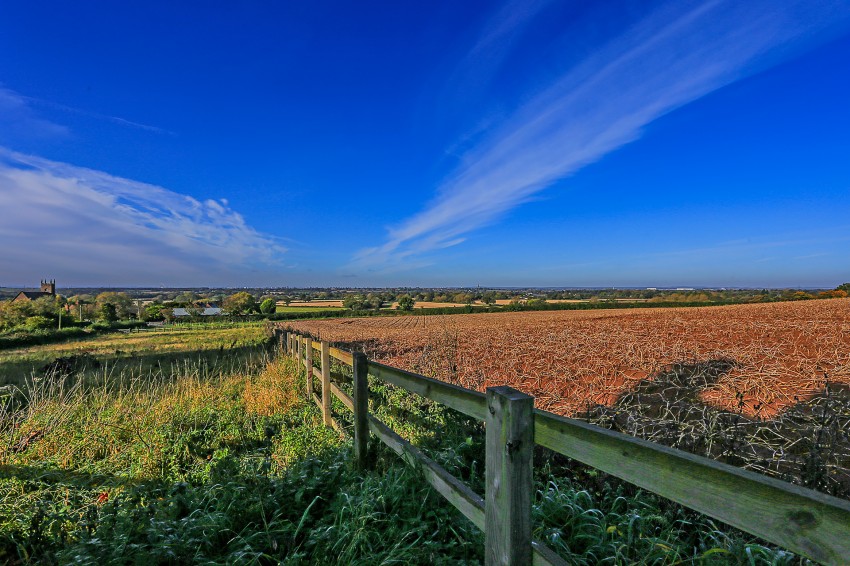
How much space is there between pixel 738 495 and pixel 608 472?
42 cm

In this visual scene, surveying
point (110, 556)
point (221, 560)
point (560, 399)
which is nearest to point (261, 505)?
point (221, 560)

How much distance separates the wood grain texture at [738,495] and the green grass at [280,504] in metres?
1.35

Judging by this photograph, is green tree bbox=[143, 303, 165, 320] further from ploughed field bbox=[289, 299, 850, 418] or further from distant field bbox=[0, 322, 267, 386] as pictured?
ploughed field bbox=[289, 299, 850, 418]

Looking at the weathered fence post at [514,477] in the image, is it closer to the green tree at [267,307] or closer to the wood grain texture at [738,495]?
the wood grain texture at [738,495]

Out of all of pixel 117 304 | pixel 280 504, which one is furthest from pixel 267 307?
pixel 280 504

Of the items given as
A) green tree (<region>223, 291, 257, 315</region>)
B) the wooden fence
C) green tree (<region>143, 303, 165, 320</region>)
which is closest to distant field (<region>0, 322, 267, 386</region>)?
the wooden fence

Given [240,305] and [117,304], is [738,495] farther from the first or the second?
[117,304]

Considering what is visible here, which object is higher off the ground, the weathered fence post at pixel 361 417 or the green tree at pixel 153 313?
→ the weathered fence post at pixel 361 417

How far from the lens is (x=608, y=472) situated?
58.1 inches

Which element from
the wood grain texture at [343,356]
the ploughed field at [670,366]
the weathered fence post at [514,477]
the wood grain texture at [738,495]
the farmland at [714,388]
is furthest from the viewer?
the wood grain texture at [343,356]

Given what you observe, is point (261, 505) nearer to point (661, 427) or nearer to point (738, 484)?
point (738, 484)

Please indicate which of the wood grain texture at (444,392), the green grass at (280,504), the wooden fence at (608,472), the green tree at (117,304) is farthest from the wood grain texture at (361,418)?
the green tree at (117,304)

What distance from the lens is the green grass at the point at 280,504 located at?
107 inches

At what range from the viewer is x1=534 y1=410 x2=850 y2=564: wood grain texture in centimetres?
97
